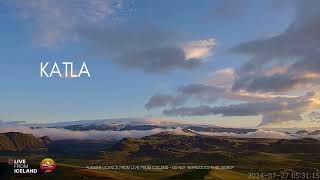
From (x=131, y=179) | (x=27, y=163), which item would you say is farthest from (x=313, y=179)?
(x=27, y=163)

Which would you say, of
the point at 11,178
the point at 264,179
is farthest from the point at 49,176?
the point at 264,179

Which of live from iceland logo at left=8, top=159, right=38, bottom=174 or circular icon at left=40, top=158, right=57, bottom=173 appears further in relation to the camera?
circular icon at left=40, top=158, right=57, bottom=173

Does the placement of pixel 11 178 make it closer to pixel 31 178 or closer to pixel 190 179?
pixel 31 178

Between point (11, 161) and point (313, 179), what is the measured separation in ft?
408

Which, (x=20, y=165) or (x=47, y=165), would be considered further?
(x=47, y=165)

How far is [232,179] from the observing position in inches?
7869

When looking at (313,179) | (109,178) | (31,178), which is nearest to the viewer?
(31,178)

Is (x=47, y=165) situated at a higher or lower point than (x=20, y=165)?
lower

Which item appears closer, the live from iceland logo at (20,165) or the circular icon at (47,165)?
the live from iceland logo at (20,165)

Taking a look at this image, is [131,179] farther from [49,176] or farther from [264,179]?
[264,179]

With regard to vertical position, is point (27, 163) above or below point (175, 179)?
above

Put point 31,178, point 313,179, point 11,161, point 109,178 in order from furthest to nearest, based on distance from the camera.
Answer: point 313,179, point 109,178, point 31,178, point 11,161

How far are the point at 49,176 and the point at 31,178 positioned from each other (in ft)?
78.4

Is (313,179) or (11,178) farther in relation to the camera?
(313,179)
